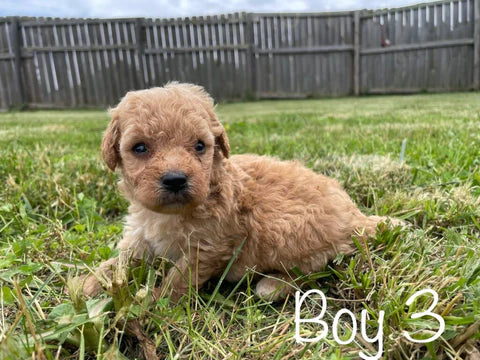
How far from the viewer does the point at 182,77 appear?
15156mm

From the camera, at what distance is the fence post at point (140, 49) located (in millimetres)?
14672

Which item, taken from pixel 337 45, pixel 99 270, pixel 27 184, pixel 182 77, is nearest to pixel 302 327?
pixel 99 270

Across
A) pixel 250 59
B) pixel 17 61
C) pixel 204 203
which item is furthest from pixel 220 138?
pixel 17 61

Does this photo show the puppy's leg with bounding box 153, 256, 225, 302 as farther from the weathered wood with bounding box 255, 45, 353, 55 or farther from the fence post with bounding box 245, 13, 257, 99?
the weathered wood with bounding box 255, 45, 353, 55

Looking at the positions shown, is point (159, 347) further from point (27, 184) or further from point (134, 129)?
point (27, 184)

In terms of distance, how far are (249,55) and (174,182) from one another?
47.8ft

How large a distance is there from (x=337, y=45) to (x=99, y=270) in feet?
51.0

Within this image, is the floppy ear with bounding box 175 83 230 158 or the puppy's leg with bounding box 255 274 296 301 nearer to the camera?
the puppy's leg with bounding box 255 274 296 301

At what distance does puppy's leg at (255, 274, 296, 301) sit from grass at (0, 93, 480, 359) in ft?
0.15

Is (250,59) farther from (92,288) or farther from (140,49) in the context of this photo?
(92,288)

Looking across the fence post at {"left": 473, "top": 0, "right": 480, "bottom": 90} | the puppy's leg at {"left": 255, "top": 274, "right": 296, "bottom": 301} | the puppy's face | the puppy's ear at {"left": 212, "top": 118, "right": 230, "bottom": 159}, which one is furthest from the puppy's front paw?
the fence post at {"left": 473, "top": 0, "right": 480, "bottom": 90}

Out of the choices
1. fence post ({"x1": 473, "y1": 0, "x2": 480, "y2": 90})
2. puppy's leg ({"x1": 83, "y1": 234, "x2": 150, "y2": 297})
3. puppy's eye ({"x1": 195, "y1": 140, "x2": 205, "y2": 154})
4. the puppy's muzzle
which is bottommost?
puppy's leg ({"x1": 83, "y1": 234, "x2": 150, "y2": 297})

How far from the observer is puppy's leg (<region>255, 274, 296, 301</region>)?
192 centimetres

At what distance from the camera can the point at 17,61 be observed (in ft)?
46.2
